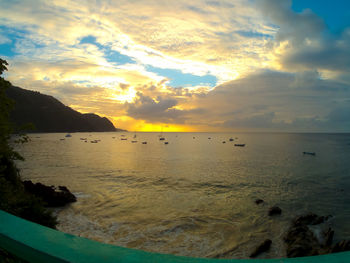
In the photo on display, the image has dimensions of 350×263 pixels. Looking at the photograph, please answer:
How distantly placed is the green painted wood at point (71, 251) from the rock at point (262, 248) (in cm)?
1287

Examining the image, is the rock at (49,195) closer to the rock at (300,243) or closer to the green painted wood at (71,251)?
the rock at (300,243)

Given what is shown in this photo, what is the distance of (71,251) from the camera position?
1424mm

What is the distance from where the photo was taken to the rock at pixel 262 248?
12218mm

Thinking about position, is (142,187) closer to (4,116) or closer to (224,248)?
(224,248)

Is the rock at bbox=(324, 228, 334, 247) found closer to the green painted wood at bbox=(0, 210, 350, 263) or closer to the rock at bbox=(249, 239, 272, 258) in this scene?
the rock at bbox=(249, 239, 272, 258)

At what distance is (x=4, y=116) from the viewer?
7637mm

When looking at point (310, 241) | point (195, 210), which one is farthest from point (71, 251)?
point (195, 210)

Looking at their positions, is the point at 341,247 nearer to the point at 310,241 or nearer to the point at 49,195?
the point at 310,241

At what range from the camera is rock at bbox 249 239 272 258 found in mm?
12218

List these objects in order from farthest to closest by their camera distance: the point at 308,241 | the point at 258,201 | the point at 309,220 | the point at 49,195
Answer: the point at 258,201 → the point at 49,195 → the point at 309,220 → the point at 308,241

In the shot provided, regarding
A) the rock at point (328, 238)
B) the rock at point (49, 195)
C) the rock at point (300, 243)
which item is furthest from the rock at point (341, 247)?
the rock at point (49, 195)

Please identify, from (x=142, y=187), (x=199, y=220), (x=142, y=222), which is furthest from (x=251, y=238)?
(x=142, y=187)

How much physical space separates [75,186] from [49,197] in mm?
8566

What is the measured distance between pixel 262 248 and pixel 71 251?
1396 cm
